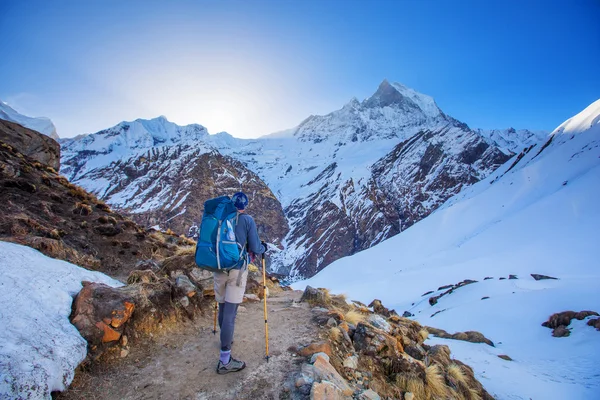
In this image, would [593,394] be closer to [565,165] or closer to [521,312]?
[521,312]

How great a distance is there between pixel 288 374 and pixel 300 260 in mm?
124509

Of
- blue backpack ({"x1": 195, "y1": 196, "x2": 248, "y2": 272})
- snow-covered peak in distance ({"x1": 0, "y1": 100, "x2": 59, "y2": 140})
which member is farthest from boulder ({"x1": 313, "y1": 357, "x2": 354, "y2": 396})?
snow-covered peak in distance ({"x1": 0, "y1": 100, "x2": 59, "y2": 140})

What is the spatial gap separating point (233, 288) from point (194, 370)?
4.50ft

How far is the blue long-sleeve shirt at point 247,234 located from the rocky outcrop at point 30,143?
22424 millimetres

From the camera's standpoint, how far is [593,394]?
9.61 meters

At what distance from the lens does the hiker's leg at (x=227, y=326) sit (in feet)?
13.8

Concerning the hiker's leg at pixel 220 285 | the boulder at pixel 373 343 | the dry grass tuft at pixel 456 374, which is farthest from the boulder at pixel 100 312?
the dry grass tuft at pixel 456 374

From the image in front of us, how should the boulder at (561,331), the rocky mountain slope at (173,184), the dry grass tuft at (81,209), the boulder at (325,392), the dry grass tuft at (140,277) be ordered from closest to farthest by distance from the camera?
1. the boulder at (325,392)
2. the dry grass tuft at (140,277)
3. the dry grass tuft at (81,209)
4. the boulder at (561,331)
5. the rocky mountain slope at (173,184)

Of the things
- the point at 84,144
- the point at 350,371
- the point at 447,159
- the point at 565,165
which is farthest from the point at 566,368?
the point at 84,144

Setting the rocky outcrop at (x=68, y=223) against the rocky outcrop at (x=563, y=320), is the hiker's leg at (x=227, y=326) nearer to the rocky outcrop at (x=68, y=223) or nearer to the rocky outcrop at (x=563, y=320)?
the rocky outcrop at (x=68, y=223)

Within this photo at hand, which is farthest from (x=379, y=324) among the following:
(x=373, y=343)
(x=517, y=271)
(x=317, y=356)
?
(x=517, y=271)

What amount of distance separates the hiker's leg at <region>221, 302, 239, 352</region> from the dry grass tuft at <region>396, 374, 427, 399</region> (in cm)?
328

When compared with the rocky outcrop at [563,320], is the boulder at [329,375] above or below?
above

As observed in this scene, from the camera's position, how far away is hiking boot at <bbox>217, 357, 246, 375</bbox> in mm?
4199
